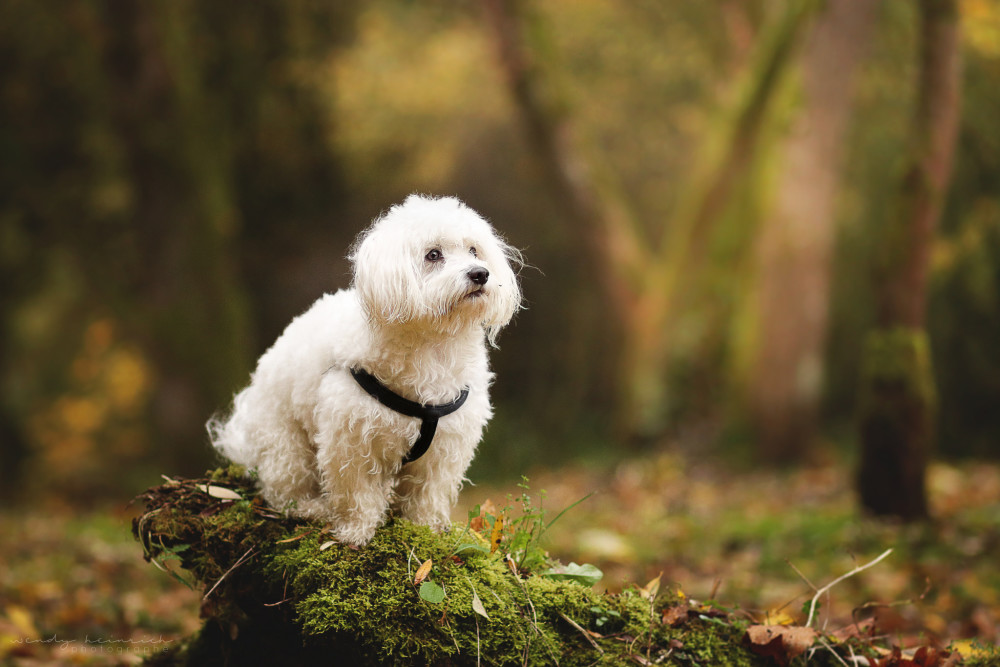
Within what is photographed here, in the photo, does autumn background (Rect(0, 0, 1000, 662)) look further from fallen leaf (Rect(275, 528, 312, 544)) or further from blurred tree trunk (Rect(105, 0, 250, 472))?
fallen leaf (Rect(275, 528, 312, 544))

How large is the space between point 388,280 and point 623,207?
34.4 feet

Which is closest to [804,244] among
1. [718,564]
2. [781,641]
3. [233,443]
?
[718,564]

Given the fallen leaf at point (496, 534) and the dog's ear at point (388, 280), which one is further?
the fallen leaf at point (496, 534)

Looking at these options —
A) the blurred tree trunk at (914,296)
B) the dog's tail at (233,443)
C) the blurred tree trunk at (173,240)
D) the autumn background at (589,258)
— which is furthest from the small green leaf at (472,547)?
the blurred tree trunk at (173,240)

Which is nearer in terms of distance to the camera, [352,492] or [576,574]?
[352,492]

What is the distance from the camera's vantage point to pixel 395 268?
3053 millimetres

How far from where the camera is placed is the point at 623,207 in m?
13.1

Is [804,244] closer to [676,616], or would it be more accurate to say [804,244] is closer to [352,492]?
[676,616]

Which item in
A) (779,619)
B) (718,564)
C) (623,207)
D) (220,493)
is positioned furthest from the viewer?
(623,207)

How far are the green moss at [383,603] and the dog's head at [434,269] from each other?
86cm

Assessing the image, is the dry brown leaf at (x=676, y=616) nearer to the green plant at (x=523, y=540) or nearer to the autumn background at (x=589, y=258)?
the green plant at (x=523, y=540)

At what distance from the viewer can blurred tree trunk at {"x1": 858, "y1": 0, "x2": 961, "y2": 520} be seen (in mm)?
6465

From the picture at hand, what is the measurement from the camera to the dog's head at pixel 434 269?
306 centimetres

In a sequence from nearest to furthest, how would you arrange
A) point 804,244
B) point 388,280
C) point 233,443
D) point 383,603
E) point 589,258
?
point 383,603 → point 388,280 → point 233,443 → point 804,244 → point 589,258
